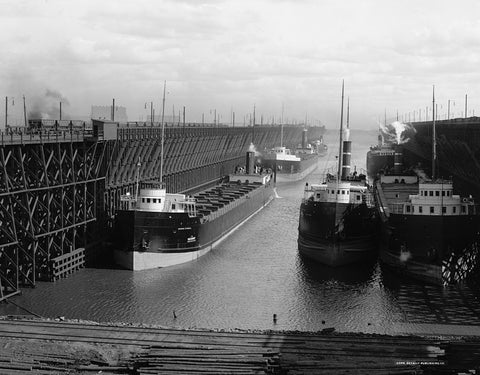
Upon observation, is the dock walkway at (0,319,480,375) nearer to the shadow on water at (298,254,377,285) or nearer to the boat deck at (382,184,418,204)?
the shadow on water at (298,254,377,285)

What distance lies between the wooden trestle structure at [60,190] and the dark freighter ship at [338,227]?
15263 millimetres

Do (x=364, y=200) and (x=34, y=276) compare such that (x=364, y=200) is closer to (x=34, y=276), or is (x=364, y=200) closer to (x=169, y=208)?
(x=169, y=208)

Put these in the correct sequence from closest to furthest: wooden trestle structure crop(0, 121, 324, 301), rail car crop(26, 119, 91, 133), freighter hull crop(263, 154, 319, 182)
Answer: wooden trestle structure crop(0, 121, 324, 301), rail car crop(26, 119, 91, 133), freighter hull crop(263, 154, 319, 182)

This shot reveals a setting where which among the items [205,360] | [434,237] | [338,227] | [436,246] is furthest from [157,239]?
[205,360]

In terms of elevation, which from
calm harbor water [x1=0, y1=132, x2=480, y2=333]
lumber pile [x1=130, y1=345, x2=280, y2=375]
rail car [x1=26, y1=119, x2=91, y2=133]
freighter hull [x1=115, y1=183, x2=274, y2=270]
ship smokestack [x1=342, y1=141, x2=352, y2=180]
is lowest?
calm harbor water [x1=0, y1=132, x2=480, y2=333]

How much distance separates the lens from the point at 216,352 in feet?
89.7

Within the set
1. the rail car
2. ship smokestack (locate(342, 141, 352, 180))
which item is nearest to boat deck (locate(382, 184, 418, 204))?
ship smokestack (locate(342, 141, 352, 180))

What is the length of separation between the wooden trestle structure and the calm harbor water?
68.8 inches

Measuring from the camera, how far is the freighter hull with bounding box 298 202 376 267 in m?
51.5

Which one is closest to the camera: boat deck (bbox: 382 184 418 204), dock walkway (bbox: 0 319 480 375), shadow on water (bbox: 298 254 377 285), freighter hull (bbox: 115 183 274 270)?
dock walkway (bbox: 0 319 480 375)

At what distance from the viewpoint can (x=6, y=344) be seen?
28000 millimetres

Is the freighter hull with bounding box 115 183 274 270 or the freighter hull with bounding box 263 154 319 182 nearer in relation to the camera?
the freighter hull with bounding box 115 183 274 270

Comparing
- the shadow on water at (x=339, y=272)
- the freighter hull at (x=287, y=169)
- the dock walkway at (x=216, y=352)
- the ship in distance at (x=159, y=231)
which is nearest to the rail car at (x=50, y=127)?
the ship in distance at (x=159, y=231)

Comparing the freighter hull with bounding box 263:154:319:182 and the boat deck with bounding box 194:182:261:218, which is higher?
the freighter hull with bounding box 263:154:319:182
